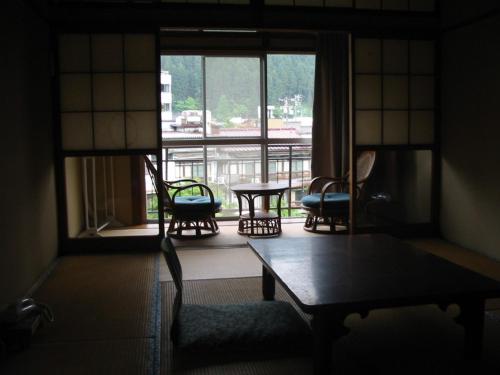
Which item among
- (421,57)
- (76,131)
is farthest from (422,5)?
(76,131)

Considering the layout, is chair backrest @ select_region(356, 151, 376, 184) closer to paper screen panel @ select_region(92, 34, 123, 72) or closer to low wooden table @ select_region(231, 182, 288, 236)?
low wooden table @ select_region(231, 182, 288, 236)

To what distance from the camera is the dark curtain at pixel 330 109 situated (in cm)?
650

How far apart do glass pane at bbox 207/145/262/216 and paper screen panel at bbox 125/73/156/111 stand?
1926 millimetres

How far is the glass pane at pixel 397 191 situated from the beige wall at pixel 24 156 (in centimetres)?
304

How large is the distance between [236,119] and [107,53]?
2.23 metres

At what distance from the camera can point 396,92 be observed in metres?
5.09

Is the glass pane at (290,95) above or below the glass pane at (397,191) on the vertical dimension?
above

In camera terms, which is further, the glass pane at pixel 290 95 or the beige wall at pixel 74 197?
→ the glass pane at pixel 290 95

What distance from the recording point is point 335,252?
2.87 meters

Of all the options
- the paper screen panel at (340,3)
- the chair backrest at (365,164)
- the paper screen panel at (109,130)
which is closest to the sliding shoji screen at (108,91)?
the paper screen panel at (109,130)

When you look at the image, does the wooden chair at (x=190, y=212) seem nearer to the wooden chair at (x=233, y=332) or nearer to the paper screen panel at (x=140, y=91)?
the paper screen panel at (x=140, y=91)

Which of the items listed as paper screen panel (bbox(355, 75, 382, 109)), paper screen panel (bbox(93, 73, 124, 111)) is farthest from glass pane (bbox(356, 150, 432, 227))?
paper screen panel (bbox(93, 73, 124, 111))

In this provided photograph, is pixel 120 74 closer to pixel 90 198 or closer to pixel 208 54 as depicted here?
pixel 90 198

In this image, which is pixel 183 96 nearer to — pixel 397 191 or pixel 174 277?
pixel 397 191
